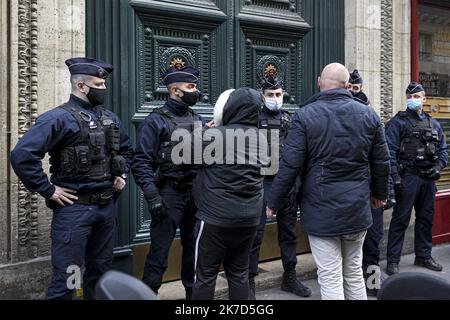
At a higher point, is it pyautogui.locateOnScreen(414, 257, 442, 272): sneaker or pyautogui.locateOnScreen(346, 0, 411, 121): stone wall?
pyautogui.locateOnScreen(346, 0, 411, 121): stone wall

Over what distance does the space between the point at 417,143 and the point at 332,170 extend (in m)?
2.67

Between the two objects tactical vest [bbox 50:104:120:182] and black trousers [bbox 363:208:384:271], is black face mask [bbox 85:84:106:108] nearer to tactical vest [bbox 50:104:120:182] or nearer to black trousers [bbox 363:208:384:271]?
tactical vest [bbox 50:104:120:182]

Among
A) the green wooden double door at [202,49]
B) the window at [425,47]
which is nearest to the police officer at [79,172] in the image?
the green wooden double door at [202,49]

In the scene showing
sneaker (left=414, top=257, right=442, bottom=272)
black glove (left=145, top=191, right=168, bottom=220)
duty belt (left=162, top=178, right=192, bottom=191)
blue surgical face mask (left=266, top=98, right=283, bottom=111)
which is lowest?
sneaker (left=414, top=257, right=442, bottom=272)

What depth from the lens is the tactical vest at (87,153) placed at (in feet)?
12.2

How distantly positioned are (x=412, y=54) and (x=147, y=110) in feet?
13.2

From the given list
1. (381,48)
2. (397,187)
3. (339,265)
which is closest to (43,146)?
(339,265)

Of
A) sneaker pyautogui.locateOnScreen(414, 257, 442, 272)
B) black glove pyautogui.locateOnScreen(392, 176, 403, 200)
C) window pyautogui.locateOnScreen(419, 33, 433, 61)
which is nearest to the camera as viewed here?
black glove pyautogui.locateOnScreen(392, 176, 403, 200)

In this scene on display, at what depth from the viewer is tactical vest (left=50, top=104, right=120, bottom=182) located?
12.2ft

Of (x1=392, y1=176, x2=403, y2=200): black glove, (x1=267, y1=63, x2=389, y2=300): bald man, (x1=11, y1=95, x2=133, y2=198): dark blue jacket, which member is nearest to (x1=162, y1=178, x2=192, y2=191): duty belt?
(x1=11, y1=95, x2=133, y2=198): dark blue jacket

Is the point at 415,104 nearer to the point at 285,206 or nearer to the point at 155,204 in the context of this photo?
the point at 285,206

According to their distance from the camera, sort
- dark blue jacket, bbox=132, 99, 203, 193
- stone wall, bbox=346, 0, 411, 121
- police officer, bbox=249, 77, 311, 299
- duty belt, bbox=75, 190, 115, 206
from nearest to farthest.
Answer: duty belt, bbox=75, 190, 115, 206
dark blue jacket, bbox=132, 99, 203, 193
police officer, bbox=249, 77, 311, 299
stone wall, bbox=346, 0, 411, 121
